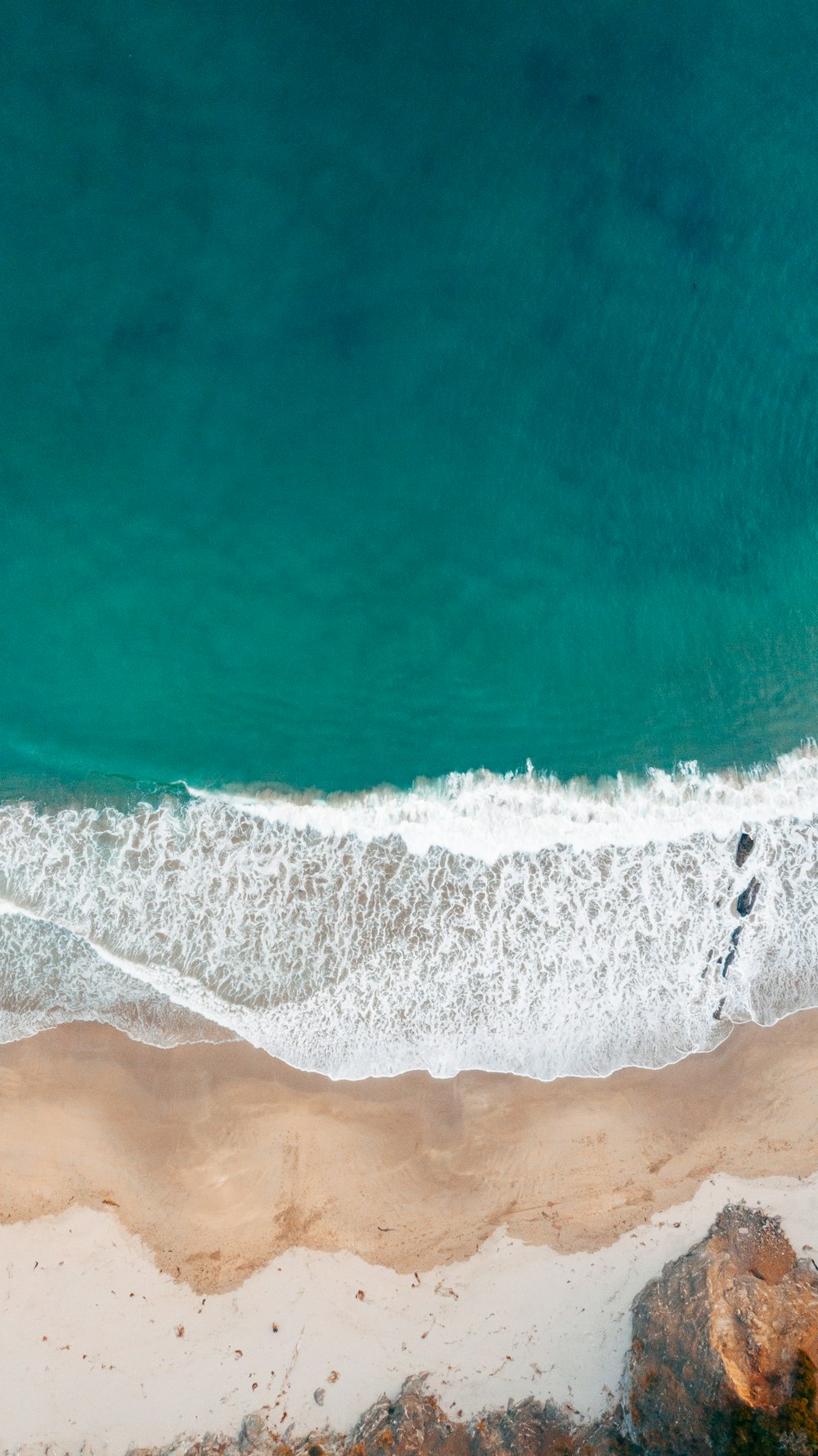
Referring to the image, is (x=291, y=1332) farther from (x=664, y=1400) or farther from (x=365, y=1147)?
(x=664, y=1400)

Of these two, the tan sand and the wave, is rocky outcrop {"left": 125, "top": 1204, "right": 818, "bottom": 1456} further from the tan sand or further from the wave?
the wave

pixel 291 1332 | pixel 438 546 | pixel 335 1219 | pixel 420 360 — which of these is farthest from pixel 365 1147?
pixel 420 360

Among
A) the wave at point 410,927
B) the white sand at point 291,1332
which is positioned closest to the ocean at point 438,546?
the wave at point 410,927

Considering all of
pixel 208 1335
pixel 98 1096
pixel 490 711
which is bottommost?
pixel 208 1335

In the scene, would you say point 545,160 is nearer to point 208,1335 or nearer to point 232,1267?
point 232,1267

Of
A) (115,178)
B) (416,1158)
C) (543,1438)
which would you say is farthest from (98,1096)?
(115,178)
